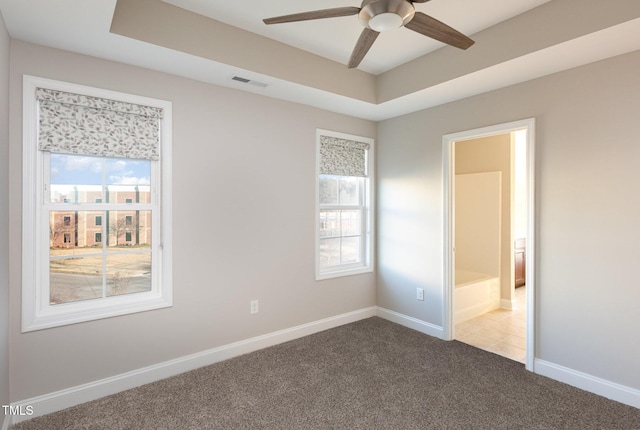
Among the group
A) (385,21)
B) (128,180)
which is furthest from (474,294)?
(128,180)

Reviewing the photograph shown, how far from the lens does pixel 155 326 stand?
8.49 feet

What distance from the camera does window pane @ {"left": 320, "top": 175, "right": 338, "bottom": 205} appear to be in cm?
373

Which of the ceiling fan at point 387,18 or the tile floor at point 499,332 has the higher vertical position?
the ceiling fan at point 387,18

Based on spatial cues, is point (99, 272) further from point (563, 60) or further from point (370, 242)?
point (563, 60)

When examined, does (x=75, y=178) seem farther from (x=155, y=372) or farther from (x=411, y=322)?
(x=411, y=322)

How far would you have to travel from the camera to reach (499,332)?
359 centimetres

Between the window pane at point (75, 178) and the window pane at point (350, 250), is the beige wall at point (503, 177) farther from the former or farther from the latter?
the window pane at point (75, 178)

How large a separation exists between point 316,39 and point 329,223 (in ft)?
6.32

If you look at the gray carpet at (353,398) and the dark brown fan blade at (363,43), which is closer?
the dark brown fan blade at (363,43)

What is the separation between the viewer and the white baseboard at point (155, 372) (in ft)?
7.13

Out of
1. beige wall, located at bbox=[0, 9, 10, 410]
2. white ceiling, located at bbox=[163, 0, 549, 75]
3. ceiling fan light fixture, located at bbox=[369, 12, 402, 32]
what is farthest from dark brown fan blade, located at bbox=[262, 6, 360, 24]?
beige wall, located at bbox=[0, 9, 10, 410]

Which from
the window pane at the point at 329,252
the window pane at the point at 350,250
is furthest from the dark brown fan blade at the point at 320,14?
the window pane at the point at 350,250

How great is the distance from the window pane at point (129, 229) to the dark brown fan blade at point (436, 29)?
7.67ft

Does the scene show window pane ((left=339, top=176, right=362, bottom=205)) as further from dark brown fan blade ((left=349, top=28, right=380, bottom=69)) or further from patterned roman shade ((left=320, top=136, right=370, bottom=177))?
dark brown fan blade ((left=349, top=28, right=380, bottom=69))
